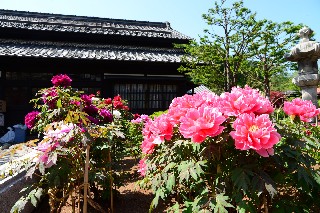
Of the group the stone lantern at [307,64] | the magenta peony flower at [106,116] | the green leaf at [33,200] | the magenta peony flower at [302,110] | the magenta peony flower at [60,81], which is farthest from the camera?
the stone lantern at [307,64]

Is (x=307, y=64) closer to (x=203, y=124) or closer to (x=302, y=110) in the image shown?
(x=302, y=110)

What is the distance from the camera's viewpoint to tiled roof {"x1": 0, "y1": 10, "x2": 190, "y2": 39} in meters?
12.8

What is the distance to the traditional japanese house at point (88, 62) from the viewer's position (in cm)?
1016

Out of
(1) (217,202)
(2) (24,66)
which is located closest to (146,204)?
(1) (217,202)

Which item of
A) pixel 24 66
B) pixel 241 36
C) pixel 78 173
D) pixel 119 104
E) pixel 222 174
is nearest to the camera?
pixel 222 174

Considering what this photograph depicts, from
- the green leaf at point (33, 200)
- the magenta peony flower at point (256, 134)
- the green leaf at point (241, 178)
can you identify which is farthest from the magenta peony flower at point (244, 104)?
the green leaf at point (33, 200)

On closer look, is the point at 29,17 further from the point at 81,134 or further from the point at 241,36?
the point at 81,134

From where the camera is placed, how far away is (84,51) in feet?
36.5

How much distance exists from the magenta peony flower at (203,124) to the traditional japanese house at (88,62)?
9038 millimetres

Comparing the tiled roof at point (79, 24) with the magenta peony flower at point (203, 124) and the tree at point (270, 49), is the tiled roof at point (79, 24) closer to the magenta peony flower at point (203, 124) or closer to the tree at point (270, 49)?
the tree at point (270, 49)

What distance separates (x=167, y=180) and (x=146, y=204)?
6.37ft

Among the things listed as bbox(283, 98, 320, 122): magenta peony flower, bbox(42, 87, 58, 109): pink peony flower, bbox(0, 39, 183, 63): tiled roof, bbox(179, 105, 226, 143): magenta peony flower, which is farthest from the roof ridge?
bbox(179, 105, 226, 143): magenta peony flower

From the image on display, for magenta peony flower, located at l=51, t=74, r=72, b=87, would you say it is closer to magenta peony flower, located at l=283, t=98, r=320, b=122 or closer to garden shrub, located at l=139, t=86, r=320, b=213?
garden shrub, located at l=139, t=86, r=320, b=213

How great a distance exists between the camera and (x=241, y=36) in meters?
11.0
